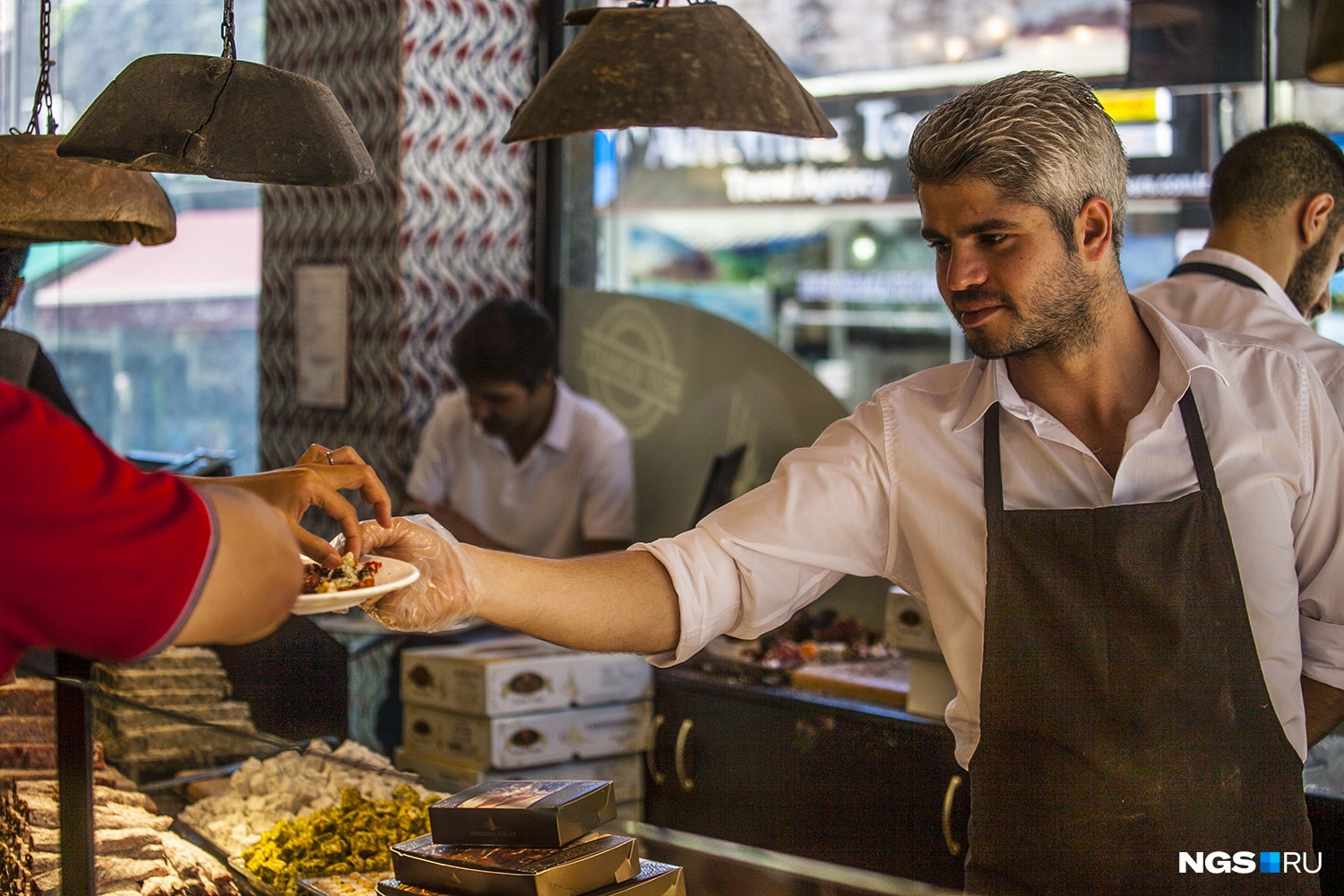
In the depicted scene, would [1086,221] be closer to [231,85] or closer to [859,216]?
[231,85]

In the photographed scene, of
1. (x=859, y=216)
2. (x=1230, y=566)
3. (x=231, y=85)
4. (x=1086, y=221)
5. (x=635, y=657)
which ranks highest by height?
(x=859, y=216)

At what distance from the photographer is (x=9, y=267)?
252 centimetres

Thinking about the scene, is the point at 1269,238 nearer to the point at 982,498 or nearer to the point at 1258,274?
the point at 1258,274

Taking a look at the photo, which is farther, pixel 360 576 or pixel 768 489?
pixel 768 489

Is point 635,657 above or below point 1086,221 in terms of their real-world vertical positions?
below

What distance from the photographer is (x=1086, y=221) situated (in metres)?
1.76

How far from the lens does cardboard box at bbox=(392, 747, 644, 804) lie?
3.08 m

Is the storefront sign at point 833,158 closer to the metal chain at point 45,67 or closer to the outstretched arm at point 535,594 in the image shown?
the metal chain at point 45,67

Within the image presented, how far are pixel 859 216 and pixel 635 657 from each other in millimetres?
2870

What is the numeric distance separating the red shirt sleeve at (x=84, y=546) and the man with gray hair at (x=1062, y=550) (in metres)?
0.54

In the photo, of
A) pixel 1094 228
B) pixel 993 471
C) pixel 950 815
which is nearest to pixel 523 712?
pixel 950 815

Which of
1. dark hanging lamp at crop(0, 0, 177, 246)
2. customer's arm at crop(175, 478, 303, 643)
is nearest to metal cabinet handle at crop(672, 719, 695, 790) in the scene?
dark hanging lamp at crop(0, 0, 177, 246)

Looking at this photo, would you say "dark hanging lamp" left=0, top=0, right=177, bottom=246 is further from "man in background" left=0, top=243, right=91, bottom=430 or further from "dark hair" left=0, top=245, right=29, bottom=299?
"man in background" left=0, top=243, right=91, bottom=430

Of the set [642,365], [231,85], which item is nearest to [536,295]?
[642,365]
